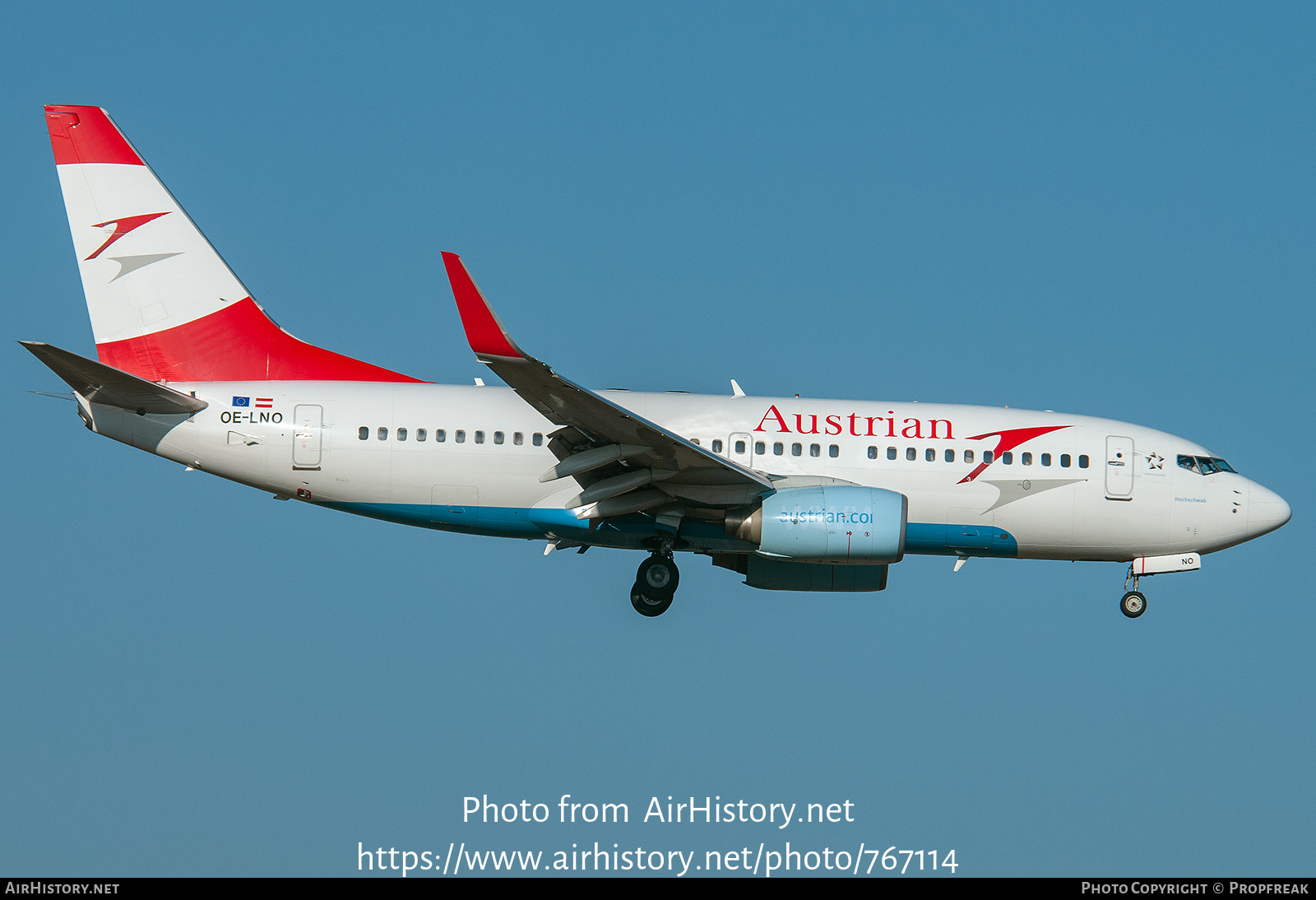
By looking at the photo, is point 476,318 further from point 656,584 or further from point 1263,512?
point 1263,512

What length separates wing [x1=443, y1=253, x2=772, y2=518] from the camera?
763 inches

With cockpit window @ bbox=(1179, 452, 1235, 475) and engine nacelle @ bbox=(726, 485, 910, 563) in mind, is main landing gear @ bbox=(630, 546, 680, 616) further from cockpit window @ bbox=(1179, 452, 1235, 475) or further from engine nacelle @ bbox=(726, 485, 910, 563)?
cockpit window @ bbox=(1179, 452, 1235, 475)

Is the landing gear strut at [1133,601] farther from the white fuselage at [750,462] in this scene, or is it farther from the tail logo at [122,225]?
the tail logo at [122,225]

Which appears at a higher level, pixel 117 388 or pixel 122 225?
pixel 122 225

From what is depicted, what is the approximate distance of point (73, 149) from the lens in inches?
1003

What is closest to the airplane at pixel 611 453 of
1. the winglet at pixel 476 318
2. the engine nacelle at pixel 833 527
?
the engine nacelle at pixel 833 527

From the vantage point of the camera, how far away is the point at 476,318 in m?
19.3

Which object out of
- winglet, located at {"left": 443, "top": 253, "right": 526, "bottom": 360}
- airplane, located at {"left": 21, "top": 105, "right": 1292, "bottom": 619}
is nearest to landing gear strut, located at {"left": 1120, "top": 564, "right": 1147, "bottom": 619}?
airplane, located at {"left": 21, "top": 105, "right": 1292, "bottom": 619}

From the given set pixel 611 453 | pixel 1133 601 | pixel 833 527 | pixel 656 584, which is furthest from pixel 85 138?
pixel 1133 601

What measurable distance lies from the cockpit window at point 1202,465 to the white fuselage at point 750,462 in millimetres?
82

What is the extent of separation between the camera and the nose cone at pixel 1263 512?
82.4 feet

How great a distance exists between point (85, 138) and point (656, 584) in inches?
547

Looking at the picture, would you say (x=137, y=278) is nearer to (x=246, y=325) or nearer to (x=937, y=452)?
(x=246, y=325)

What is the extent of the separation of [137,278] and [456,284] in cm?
927
